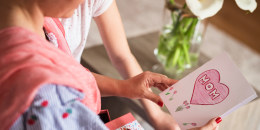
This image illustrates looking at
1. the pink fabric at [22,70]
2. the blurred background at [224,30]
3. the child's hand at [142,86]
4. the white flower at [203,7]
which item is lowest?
the blurred background at [224,30]

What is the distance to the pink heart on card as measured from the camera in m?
0.88

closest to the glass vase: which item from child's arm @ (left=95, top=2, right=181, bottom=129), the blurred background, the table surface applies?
the table surface

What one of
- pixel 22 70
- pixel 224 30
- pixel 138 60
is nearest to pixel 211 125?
pixel 22 70

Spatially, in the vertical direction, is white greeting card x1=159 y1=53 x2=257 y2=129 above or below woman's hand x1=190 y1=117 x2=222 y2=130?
above

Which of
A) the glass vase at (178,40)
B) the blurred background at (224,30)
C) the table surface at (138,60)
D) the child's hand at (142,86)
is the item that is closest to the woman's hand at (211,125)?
the child's hand at (142,86)

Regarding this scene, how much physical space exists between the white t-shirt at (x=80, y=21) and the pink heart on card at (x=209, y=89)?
423 millimetres

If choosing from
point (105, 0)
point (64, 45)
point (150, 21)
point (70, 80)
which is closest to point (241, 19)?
point (150, 21)

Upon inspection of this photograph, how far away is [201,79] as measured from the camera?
928 millimetres

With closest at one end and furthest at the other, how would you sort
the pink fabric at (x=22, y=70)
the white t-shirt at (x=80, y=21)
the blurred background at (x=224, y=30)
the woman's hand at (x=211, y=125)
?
the pink fabric at (x=22, y=70), the woman's hand at (x=211, y=125), the white t-shirt at (x=80, y=21), the blurred background at (x=224, y=30)

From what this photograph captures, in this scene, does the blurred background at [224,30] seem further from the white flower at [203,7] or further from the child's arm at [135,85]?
the child's arm at [135,85]

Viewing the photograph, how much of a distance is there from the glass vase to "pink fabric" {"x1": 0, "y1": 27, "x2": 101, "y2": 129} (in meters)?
0.76

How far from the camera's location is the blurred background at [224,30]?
2.38 m

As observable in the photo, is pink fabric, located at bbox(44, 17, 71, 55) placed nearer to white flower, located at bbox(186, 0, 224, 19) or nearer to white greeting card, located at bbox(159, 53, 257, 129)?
white greeting card, located at bbox(159, 53, 257, 129)

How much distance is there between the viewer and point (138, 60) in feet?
4.72
